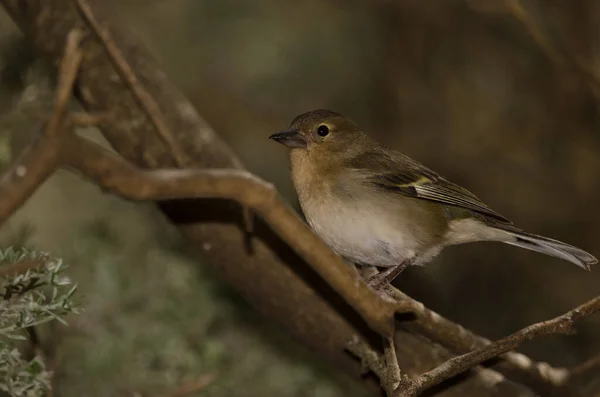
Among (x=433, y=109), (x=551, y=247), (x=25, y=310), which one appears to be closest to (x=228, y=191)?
(x=25, y=310)

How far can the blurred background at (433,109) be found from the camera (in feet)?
15.1

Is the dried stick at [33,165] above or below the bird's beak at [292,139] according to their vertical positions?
above

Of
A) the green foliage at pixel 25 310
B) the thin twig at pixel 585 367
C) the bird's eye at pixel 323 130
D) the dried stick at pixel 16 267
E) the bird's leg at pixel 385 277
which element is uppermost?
the dried stick at pixel 16 267

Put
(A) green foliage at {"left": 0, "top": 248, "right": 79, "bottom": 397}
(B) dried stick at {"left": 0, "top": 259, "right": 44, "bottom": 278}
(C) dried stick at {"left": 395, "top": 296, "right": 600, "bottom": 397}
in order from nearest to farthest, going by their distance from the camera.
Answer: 1. (B) dried stick at {"left": 0, "top": 259, "right": 44, "bottom": 278}
2. (A) green foliage at {"left": 0, "top": 248, "right": 79, "bottom": 397}
3. (C) dried stick at {"left": 395, "top": 296, "right": 600, "bottom": 397}

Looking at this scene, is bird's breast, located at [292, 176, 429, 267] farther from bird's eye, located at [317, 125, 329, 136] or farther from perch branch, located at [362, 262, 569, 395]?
bird's eye, located at [317, 125, 329, 136]

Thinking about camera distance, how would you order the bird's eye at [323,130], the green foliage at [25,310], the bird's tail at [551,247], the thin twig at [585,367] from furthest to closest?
1. the bird's eye at [323,130]
2. the bird's tail at [551,247]
3. the thin twig at [585,367]
4. the green foliage at [25,310]

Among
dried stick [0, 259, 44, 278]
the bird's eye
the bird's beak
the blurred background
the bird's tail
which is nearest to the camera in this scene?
dried stick [0, 259, 44, 278]

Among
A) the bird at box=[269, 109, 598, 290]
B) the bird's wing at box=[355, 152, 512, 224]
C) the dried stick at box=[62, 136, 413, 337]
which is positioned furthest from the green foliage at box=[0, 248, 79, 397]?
the bird's wing at box=[355, 152, 512, 224]

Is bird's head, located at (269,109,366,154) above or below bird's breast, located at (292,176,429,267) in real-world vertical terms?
above

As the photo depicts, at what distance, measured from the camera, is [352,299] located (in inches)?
93.7

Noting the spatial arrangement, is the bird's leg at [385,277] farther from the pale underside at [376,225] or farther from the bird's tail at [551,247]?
the bird's tail at [551,247]

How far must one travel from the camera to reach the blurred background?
459cm

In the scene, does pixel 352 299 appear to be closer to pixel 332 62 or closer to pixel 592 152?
pixel 332 62

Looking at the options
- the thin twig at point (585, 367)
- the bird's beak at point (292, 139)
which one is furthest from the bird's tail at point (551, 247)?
the bird's beak at point (292, 139)
